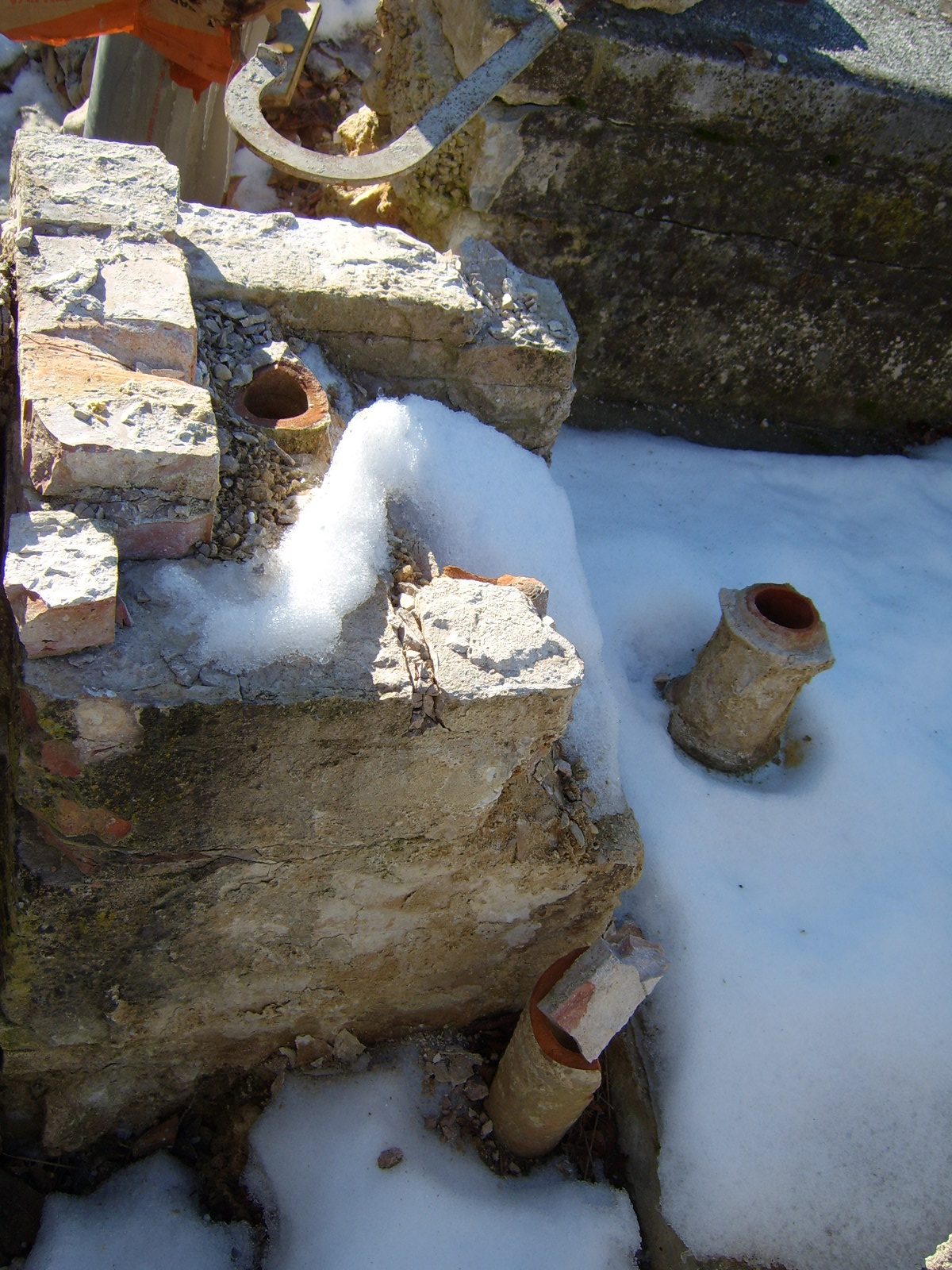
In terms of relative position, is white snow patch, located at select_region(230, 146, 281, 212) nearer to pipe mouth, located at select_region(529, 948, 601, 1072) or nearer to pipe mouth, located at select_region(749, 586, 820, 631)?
pipe mouth, located at select_region(749, 586, 820, 631)

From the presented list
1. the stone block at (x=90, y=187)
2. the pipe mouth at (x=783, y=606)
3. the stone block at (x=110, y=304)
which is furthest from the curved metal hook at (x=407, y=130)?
the pipe mouth at (x=783, y=606)

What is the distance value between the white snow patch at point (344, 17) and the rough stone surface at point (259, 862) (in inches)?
189

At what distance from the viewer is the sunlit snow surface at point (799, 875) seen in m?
2.40

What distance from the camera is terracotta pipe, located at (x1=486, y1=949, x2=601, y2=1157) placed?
7.11ft

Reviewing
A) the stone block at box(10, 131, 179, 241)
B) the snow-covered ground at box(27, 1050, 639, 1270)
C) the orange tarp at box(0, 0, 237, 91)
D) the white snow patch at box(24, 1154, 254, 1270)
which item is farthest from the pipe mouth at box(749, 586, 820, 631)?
the orange tarp at box(0, 0, 237, 91)

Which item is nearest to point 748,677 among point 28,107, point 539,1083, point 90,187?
point 539,1083

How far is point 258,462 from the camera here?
2037mm

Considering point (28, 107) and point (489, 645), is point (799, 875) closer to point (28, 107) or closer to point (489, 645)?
point (489, 645)

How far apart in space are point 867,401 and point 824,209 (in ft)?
3.06

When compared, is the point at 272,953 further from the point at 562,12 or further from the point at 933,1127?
the point at 562,12

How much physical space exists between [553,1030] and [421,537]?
1.20m

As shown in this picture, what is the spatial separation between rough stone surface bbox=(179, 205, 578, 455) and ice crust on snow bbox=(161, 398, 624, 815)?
0.39ft

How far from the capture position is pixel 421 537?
2164 millimetres

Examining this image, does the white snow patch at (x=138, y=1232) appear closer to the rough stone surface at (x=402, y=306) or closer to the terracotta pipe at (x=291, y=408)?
the terracotta pipe at (x=291, y=408)
